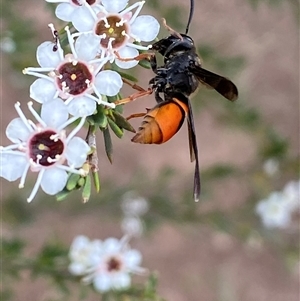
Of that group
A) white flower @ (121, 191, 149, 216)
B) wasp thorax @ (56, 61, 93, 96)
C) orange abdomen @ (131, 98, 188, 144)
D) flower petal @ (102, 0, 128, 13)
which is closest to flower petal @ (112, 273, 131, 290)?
white flower @ (121, 191, 149, 216)

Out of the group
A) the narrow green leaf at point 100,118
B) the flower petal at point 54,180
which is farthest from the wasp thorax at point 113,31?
the flower petal at point 54,180

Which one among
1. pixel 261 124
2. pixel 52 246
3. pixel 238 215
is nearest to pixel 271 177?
pixel 261 124

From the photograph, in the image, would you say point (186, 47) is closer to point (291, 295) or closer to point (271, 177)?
point (271, 177)

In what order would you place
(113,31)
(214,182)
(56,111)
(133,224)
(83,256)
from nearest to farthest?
(56,111) → (113,31) → (83,256) → (133,224) → (214,182)

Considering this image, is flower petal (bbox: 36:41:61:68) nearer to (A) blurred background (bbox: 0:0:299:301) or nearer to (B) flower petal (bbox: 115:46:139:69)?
(B) flower petal (bbox: 115:46:139:69)

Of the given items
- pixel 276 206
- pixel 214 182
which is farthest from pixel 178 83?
pixel 214 182

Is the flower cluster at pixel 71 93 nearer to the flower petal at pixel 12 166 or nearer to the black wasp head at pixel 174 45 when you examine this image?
the flower petal at pixel 12 166

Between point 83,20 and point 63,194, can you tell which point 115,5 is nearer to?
point 83,20
